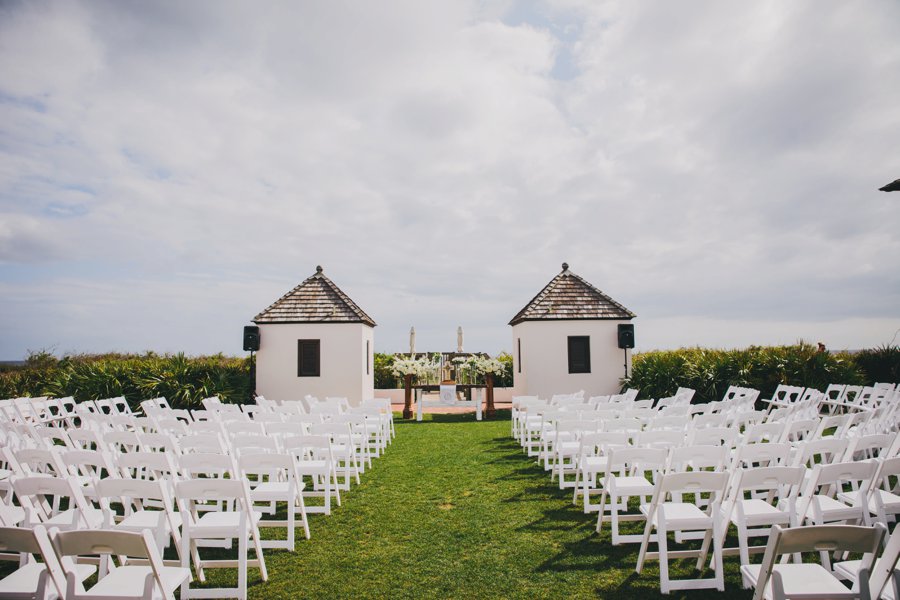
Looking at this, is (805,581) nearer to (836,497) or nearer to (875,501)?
(875,501)

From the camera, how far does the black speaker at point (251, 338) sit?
1715cm

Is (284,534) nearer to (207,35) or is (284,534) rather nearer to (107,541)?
(107,541)

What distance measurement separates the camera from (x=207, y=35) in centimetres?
808

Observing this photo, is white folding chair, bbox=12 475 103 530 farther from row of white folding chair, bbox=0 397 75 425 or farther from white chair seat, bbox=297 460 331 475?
row of white folding chair, bbox=0 397 75 425

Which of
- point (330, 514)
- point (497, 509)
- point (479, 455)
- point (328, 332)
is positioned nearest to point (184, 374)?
point (328, 332)

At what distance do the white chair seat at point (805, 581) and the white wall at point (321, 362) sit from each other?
49.0 ft

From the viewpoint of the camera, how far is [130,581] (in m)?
3.58

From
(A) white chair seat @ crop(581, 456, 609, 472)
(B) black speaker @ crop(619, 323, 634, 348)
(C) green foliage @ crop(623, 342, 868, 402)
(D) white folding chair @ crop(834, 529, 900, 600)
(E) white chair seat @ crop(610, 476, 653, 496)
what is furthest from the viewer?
(B) black speaker @ crop(619, 323, 634, 348)

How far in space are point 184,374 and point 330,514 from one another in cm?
1118

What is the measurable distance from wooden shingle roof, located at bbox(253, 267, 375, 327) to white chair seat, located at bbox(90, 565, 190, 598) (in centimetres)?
1400

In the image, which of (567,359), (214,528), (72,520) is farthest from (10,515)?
(567,359)

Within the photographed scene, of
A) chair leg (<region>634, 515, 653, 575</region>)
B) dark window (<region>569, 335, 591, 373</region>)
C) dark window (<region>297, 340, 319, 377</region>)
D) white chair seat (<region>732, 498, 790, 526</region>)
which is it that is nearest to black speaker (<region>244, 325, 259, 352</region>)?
dark window (<region>297, 340, 319, 377</region>)

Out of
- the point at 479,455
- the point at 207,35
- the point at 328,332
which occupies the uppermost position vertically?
the point at 207,35

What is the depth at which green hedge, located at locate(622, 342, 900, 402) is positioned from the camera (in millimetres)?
14016
